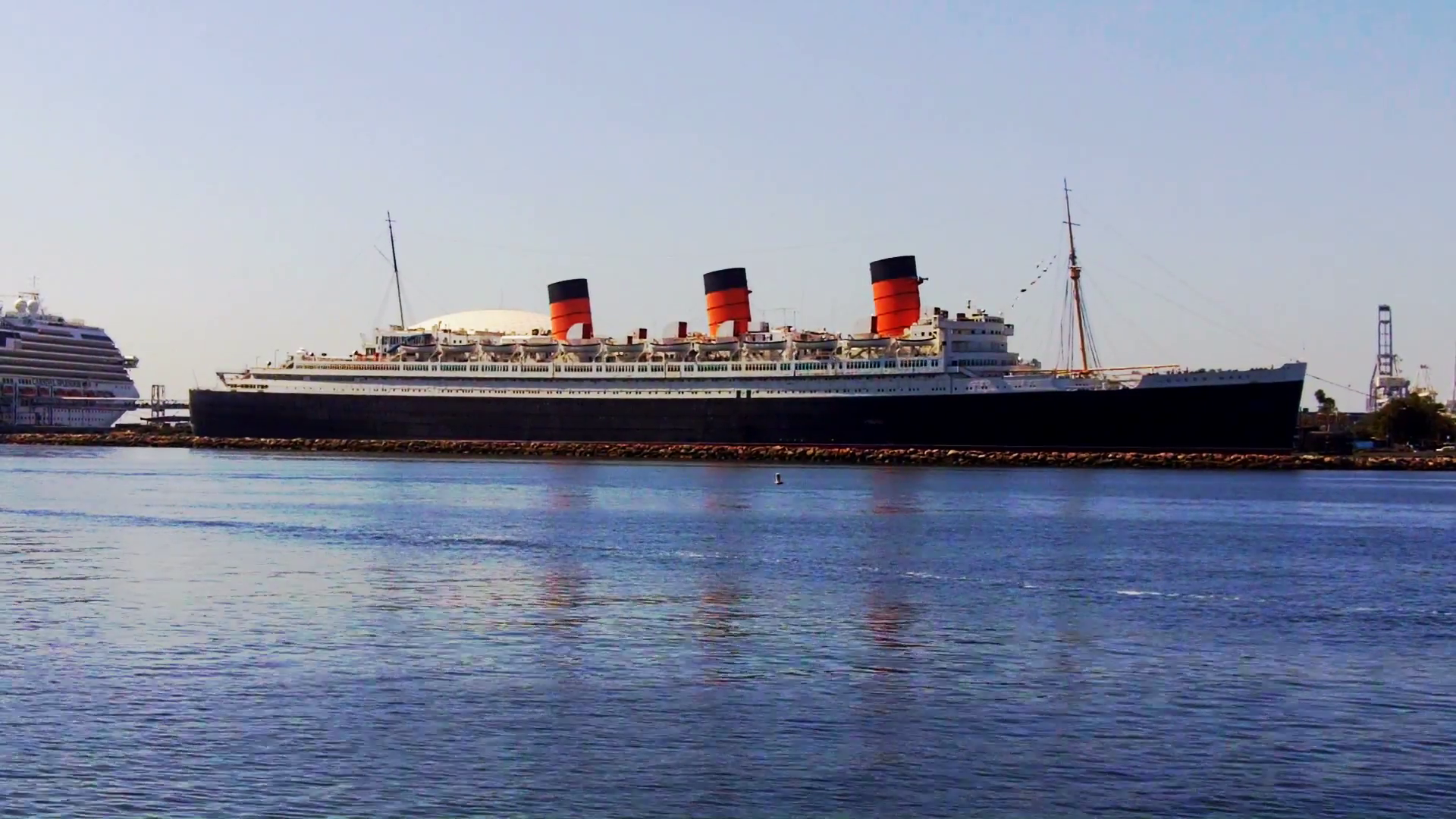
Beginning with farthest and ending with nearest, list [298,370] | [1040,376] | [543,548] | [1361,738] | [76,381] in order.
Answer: [76,381]
[298,370]
[1040,376]
[543,548]
[1361,738]

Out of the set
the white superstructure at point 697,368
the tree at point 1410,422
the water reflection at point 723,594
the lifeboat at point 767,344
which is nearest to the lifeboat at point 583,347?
the white superstructure at point 697,368

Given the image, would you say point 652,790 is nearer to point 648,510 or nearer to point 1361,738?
point 1361,738

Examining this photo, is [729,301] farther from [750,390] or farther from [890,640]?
[890,640]

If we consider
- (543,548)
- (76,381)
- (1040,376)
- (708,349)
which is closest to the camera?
(543,548)

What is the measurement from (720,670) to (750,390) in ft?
214

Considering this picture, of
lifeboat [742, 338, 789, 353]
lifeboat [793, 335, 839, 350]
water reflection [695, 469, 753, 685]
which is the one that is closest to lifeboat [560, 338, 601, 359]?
lifeboat [742, 338, 789, 353]

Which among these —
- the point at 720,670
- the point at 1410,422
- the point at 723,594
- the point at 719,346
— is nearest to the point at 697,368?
the point at 719,346

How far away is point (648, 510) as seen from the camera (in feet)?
141

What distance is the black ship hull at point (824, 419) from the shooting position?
233 ft

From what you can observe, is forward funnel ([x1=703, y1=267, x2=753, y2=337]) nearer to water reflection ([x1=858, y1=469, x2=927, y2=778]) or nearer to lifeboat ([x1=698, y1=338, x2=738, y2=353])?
lifeboat ([x1=698, y1=338, x2=738, y2=353])

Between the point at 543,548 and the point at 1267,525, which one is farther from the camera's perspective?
the point at 1267,525

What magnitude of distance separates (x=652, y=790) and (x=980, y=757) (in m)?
2.92

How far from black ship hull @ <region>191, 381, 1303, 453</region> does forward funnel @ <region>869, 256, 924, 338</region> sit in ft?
16.2

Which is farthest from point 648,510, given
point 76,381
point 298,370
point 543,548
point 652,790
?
point 76,381
